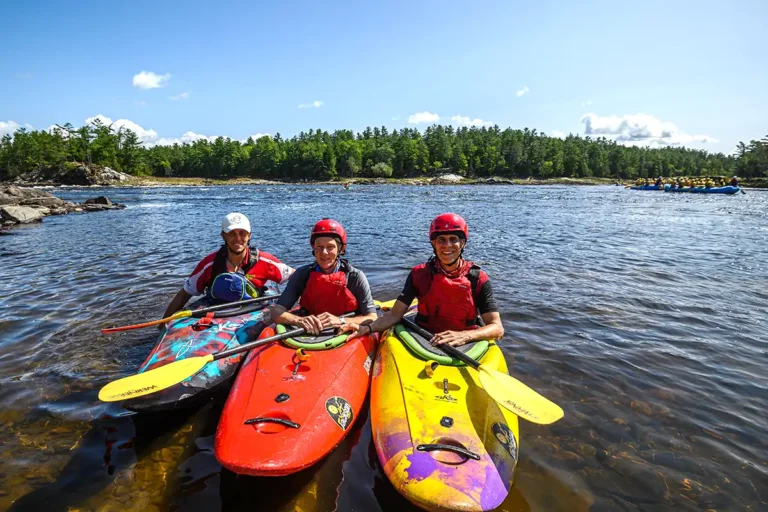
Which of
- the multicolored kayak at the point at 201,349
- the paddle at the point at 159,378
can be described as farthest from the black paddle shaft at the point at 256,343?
the multicolored kayak at the point at 201,349

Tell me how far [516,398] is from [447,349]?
819mm

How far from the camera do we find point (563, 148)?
105 m

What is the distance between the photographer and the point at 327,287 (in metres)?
4.55

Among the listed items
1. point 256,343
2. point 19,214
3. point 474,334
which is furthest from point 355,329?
point 19,214

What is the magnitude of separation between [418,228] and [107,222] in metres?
15.5

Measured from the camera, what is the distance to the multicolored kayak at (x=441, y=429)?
Result: 2521 millimetres

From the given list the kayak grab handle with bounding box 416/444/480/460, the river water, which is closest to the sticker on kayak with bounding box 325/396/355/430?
the river water

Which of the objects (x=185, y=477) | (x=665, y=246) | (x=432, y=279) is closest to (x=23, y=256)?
(x=185, y=477)

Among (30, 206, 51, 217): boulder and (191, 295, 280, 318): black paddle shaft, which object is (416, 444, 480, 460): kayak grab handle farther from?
(30, 206, 51, 217): boulder

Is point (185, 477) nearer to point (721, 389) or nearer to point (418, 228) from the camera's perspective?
point (721, 389)

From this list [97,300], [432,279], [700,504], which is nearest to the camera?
[700,504]

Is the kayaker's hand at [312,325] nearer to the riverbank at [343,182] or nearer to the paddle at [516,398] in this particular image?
the paddle at [516,398]

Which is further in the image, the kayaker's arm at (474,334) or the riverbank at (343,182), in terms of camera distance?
the riverbank at (343,182)

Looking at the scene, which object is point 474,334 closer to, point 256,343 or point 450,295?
point 450,295
